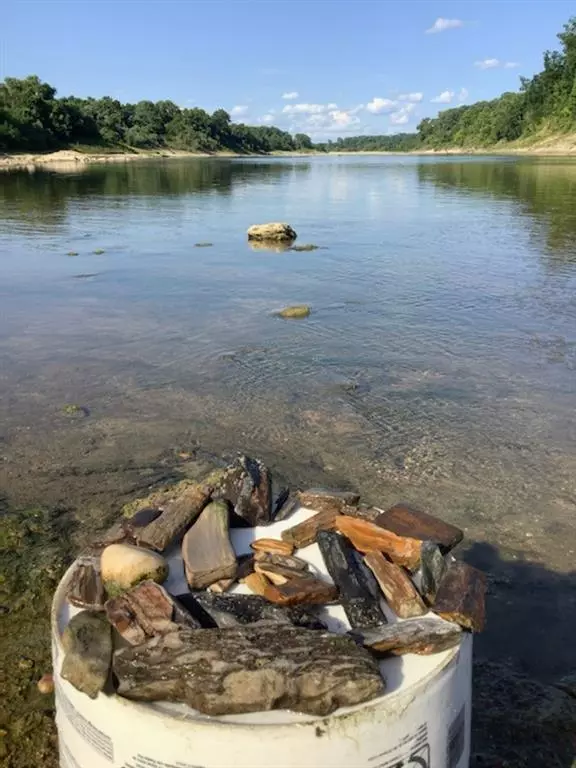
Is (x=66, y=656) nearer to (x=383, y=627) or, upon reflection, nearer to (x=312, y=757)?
(x=312, y=757)

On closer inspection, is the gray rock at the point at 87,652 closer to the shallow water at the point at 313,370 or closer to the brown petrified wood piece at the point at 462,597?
the brown petrified wood piece at the point at 462,597

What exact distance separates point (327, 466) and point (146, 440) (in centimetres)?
216

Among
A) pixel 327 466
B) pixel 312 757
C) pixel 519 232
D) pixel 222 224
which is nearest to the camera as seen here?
pixel 312 757

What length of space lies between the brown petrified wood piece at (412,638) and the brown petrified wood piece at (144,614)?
0.73m

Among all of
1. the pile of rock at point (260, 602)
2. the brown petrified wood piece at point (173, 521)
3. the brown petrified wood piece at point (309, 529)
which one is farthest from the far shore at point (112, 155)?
the brown petrified wood piece at point (309, 529)

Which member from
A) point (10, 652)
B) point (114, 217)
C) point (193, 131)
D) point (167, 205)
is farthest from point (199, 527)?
point (193, 131)

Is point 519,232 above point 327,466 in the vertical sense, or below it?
above

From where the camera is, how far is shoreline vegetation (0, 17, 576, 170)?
114 metres

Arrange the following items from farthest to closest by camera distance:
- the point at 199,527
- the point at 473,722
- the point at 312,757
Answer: the point at 473,722 < the point at 199,527 < the point at 312,757

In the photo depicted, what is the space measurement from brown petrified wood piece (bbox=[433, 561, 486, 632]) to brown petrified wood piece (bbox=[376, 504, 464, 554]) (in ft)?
0.93

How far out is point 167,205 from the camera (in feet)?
129

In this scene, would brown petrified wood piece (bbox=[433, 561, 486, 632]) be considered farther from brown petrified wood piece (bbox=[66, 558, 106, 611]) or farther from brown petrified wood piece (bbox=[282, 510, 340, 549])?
brown petrified wood piece (bbox=[66, 558, 106, 611])

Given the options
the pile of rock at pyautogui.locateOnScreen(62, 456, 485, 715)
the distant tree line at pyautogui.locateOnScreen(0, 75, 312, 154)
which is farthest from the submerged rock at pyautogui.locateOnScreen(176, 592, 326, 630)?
the distant tree line at pyautogui.locateOnScreen(0, 75, 312, 154)

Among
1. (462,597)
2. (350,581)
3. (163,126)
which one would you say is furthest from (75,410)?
(163,126)
